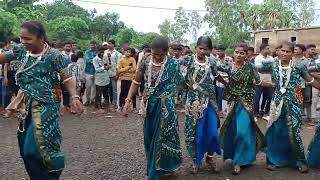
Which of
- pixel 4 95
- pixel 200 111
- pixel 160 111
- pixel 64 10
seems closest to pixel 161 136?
pixel 160 111

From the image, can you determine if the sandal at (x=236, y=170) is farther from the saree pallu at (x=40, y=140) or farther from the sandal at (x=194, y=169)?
the saree pallu at (x=40, y=140)

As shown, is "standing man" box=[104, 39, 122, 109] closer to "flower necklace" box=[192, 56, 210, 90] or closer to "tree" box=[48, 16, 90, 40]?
"flower necklace" box=[192, 56, 210, 90]

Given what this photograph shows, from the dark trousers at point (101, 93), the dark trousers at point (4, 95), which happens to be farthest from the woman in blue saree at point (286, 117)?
the dark trousers at point (4, 95)

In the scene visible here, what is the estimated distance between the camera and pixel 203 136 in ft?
19.6

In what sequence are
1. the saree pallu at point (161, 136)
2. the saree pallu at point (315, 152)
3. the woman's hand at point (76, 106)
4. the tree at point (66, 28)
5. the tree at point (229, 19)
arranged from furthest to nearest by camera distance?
the tree at point (229, 19) → the tree at point (66, 28) → the saree pallu at point (315, 152) → the saree pallu at point (161, 136) → the woman's hand at point (76, 106)

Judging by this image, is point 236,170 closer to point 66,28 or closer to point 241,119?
point 241,119

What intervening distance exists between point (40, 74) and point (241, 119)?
302 centimetres

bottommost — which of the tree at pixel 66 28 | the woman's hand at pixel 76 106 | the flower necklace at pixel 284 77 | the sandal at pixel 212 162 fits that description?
the sandal at pixel 212 162

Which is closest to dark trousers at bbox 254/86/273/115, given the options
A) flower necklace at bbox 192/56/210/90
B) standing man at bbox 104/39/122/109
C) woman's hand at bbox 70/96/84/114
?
standing man at bbox 104/39/122/109

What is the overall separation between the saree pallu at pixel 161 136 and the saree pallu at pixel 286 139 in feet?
4.80

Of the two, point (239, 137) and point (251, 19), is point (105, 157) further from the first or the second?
point (251, 19)

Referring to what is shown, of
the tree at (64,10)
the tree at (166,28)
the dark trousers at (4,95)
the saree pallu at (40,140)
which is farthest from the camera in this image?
the tree at (166,28)

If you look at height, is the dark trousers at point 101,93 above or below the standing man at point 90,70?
below

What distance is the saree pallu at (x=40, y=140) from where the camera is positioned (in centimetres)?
414
